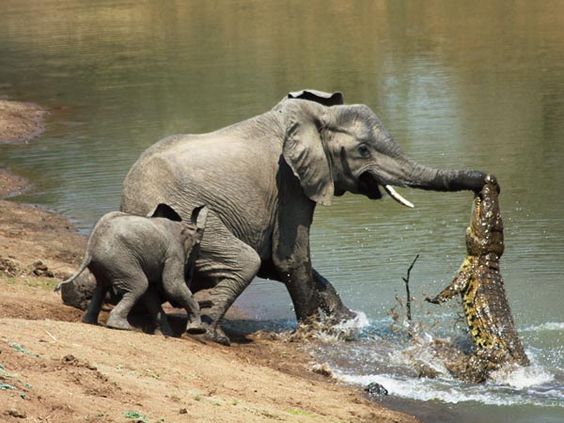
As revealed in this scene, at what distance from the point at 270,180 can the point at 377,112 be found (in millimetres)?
13371

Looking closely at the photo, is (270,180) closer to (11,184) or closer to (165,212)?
(165,212)

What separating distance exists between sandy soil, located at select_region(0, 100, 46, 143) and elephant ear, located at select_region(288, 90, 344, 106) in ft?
46.5

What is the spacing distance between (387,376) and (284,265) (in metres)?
1.59

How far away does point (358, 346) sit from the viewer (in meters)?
12.3

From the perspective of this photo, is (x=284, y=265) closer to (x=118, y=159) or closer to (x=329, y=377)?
(x=329, y=377)

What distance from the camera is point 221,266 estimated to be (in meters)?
11.9

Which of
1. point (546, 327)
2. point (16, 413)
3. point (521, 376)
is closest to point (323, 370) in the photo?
point (521, 376)

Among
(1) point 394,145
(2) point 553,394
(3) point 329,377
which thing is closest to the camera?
(2) point 553,394

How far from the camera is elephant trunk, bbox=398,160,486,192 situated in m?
11.7

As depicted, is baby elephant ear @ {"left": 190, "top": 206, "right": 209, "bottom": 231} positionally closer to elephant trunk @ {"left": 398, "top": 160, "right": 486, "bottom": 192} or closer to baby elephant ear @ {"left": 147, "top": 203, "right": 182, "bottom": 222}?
baby elephant ear @ {"left": 147, "top": 203, "right": 182, "bottom": 222}

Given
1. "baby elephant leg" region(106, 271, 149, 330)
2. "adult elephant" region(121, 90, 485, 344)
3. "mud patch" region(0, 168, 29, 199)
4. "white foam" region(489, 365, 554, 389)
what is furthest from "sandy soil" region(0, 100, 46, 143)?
"white foam" region(489, 365, 554, 389)

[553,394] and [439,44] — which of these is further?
[439,44]

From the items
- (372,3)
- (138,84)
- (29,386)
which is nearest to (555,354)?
(29,386)

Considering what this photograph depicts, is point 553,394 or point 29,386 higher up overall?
point 29,386
